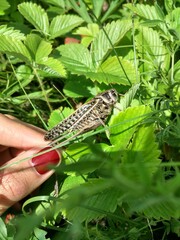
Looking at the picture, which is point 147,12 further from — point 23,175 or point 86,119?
point 23,175

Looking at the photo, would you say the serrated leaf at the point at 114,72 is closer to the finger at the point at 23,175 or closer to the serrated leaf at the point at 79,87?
the serrated leaf at the point at 79,87

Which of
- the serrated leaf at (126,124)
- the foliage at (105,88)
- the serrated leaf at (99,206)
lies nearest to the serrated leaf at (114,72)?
the foliage at (105,88)

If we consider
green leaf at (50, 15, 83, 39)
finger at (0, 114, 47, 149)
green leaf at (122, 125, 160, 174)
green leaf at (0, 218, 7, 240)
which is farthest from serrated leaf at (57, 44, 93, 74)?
green leaf at (0, 218, 7, 240)

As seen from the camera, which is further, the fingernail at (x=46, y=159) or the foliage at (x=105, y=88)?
the fingernail at (x=46, y=159)

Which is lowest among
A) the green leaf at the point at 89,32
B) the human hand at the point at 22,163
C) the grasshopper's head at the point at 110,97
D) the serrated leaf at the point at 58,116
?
the human hand at the point at 22,163

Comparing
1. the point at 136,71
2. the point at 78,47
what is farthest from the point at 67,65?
the point at 136,71

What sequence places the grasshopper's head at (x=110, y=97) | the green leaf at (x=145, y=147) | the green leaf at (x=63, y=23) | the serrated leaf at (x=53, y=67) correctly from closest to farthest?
the green leaf at (x=145, y=147)
the grasshopper's head at (x=110, y=97)
the serrated leaf at (x=53, y=67)
the green leaf at (x=63, y=23)

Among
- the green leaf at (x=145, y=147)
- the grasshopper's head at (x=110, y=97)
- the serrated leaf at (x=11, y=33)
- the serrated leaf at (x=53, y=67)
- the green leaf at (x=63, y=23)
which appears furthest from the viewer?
the green leaf at (x=63, y=23)
